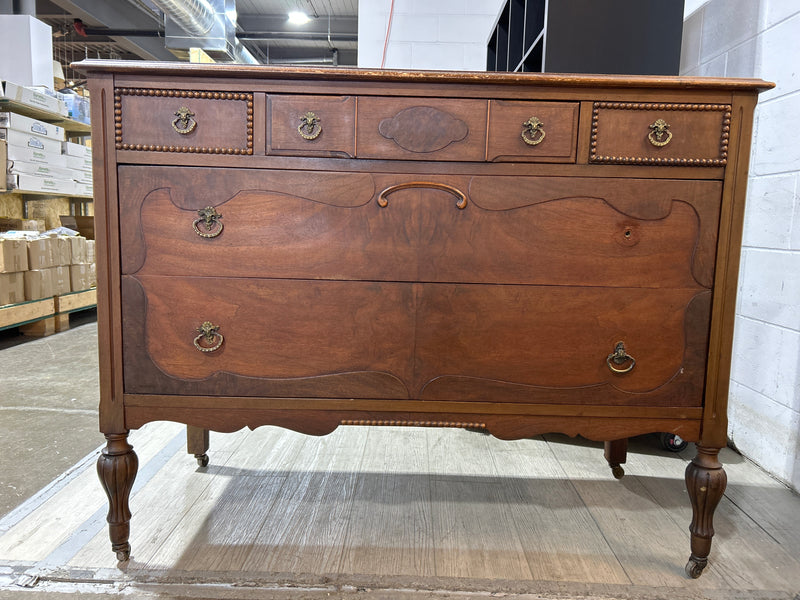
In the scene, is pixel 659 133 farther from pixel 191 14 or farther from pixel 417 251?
pixel 191 14

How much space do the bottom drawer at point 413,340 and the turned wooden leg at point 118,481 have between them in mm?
140

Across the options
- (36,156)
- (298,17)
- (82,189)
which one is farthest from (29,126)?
(298,17)

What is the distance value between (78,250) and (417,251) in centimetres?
358

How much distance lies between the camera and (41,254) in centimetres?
348

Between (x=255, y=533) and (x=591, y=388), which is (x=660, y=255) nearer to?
(x=591, y=388)

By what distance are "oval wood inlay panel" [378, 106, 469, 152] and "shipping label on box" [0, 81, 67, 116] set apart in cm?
351

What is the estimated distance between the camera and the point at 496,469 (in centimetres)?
181

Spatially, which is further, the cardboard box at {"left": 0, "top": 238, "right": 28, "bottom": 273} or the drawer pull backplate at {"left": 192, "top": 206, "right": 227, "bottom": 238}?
the cardboard box at {"left": 0, "top": 238, "right": 28, "bottom": 273}

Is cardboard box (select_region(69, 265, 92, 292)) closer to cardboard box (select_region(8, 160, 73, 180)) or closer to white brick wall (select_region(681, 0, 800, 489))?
cardboard box (select_region(8, 160, 73, 180))

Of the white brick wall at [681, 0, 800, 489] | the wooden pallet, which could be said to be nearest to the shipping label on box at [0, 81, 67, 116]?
the wooden pallet

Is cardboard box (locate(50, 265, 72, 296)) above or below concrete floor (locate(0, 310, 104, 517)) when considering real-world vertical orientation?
above

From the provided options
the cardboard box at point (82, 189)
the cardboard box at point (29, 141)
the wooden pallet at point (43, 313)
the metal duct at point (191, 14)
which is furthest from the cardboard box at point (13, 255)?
the metal duct at point (191, 14)

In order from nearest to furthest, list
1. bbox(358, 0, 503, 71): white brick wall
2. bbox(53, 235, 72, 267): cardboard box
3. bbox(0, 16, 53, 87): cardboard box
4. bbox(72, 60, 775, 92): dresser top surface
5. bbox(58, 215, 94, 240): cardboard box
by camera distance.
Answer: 1. bbox(72, 60, 775, 92): dresser top surface
2. bbox(358, 0, 503, 71): white brick wall
3. bbox(53, 235, 72, 267): cardboard box
4. bbox(0, 16, 53, 87): cardboard box
5. bbox(58, 215, 94, 240): cardboard box

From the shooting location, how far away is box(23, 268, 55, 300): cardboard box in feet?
11.2
